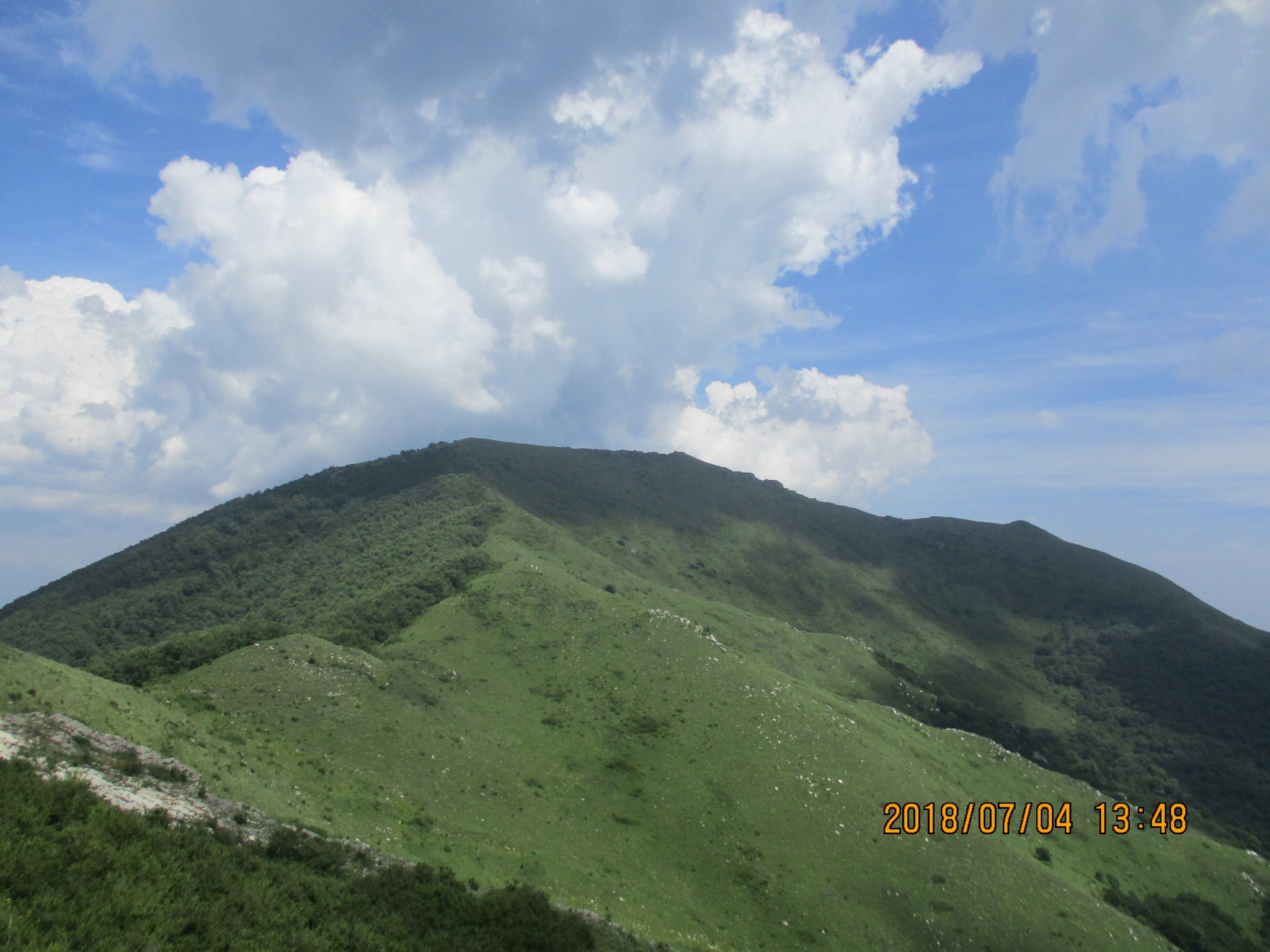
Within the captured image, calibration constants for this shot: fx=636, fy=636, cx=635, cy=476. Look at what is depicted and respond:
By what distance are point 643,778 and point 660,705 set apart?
10152 millimetres

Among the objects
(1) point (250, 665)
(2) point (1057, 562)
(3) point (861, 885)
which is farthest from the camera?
(2) point (1057, 562)

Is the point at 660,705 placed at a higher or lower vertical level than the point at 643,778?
higher

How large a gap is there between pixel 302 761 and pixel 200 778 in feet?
37.9

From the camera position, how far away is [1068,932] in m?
44.1

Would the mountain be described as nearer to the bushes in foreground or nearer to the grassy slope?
the grassy slope

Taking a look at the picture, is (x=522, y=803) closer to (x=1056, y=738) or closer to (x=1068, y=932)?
(x=1068, y=932)

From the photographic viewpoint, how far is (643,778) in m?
52.0

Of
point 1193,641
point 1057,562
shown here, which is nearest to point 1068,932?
point 1193,641

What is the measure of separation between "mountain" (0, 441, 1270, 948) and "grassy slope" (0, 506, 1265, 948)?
0.86ft
